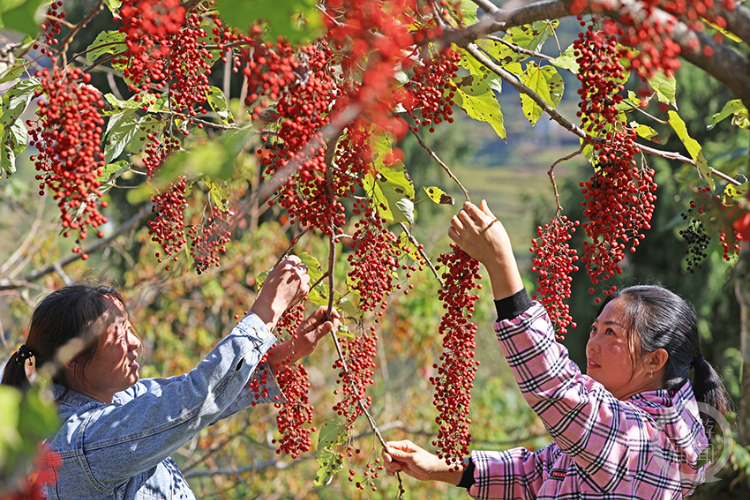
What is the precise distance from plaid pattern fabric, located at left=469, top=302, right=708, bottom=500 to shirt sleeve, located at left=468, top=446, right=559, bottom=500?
0.19m

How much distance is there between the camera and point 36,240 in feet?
17.3

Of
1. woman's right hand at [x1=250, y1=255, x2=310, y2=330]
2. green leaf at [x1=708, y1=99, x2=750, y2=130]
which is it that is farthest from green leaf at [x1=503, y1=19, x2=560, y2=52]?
woman's right hand at [x1=250, y1=255, x2=310, y2=330]

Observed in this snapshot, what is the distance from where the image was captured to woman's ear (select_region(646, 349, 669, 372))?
6.18ft

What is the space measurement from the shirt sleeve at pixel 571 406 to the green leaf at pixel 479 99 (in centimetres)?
52

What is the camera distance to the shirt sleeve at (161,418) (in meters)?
1.56

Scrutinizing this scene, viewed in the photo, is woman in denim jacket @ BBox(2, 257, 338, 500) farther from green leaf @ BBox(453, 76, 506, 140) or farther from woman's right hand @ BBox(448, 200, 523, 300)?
green leaf @ BBox(453, 76, 506, 140)

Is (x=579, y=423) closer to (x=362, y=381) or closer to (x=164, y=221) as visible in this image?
(x=362, y=381)

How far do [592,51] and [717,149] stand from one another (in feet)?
24.3

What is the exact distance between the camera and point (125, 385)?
1.85 metres

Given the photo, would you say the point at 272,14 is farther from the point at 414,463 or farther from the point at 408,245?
the point at 414,463

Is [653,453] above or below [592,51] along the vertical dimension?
below

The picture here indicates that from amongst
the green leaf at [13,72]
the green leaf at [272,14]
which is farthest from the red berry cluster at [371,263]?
the green leaf at [13,72]

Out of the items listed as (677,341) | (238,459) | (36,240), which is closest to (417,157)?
(238,459)

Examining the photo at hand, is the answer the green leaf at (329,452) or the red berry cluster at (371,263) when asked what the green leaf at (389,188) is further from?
the green leaf at (329,452)
